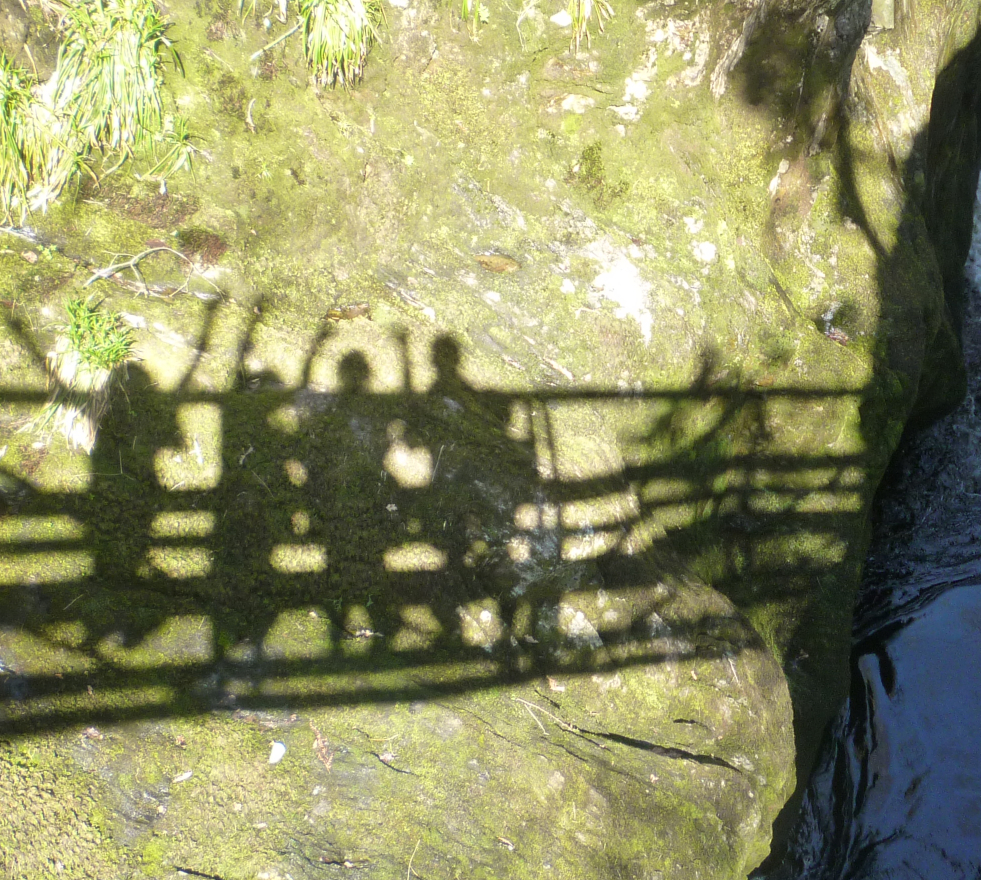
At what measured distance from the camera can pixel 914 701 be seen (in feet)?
18.2

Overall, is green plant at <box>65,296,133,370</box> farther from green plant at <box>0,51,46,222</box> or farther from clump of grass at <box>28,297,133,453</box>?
green plant at <box>0,51,46,222</box>

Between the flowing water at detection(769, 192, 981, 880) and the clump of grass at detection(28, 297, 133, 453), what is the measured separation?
15.5ft

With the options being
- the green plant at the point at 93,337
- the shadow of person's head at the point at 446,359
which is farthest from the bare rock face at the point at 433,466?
the green plant at the point at 93,337

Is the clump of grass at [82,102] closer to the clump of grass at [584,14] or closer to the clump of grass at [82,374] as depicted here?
the clump of grass at [82,374]

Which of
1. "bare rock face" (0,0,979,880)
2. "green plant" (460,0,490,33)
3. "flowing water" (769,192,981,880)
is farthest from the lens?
"flowing water" (769,192,981,880)

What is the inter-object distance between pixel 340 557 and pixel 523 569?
809 millimetres

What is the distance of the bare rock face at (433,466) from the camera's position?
2.47 m

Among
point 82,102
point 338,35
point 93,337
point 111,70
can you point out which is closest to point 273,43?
point 338,35

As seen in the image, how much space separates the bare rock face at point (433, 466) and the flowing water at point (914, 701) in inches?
24.5

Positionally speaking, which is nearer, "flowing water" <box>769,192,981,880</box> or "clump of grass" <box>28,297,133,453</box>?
"clump of grass" <box>28,297,133,453</box>

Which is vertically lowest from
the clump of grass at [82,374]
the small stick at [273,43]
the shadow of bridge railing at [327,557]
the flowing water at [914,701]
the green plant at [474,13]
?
the flowing water at [914,701]

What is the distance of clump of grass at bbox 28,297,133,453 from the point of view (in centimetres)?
266

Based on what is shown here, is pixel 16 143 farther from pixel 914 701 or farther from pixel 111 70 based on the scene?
pixel 914 701

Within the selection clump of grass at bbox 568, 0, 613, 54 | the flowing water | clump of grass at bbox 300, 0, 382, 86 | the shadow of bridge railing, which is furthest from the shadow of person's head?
the flowing water
